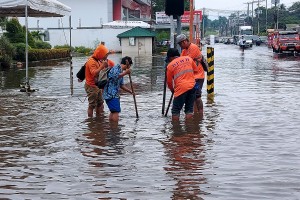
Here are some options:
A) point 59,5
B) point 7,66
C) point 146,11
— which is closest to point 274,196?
point 59,5

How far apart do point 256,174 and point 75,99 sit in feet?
30.6

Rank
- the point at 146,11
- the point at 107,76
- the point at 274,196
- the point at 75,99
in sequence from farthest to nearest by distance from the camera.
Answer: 1. the point at 146,11
2. the point at 75,99
3. the point at 107,76
4. the point at 274,196

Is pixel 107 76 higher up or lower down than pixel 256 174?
higher up

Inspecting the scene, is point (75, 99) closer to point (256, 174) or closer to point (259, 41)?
point (256, 174)

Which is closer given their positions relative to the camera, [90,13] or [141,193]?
[141,193]

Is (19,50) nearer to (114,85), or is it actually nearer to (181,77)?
(114,85)

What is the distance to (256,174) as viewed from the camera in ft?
22.5

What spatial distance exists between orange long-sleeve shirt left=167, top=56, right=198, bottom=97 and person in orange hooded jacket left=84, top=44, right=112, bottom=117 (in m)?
1.46

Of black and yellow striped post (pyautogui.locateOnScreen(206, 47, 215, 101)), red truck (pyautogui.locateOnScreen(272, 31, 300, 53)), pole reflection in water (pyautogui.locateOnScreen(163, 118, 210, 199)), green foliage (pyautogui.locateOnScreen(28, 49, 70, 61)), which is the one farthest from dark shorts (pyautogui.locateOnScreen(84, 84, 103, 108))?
red truck (pyautogui.locateOnScreen(272, 31, 300, 53))

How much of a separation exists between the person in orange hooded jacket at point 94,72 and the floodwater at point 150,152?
1.31 ft

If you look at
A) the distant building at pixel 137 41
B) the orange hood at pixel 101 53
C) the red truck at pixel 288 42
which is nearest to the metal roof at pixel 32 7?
the orange hood at pixel 101 53

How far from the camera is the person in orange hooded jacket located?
11117 millimetres

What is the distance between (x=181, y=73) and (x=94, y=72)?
1.93m

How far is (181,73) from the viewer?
10016 millimetres
